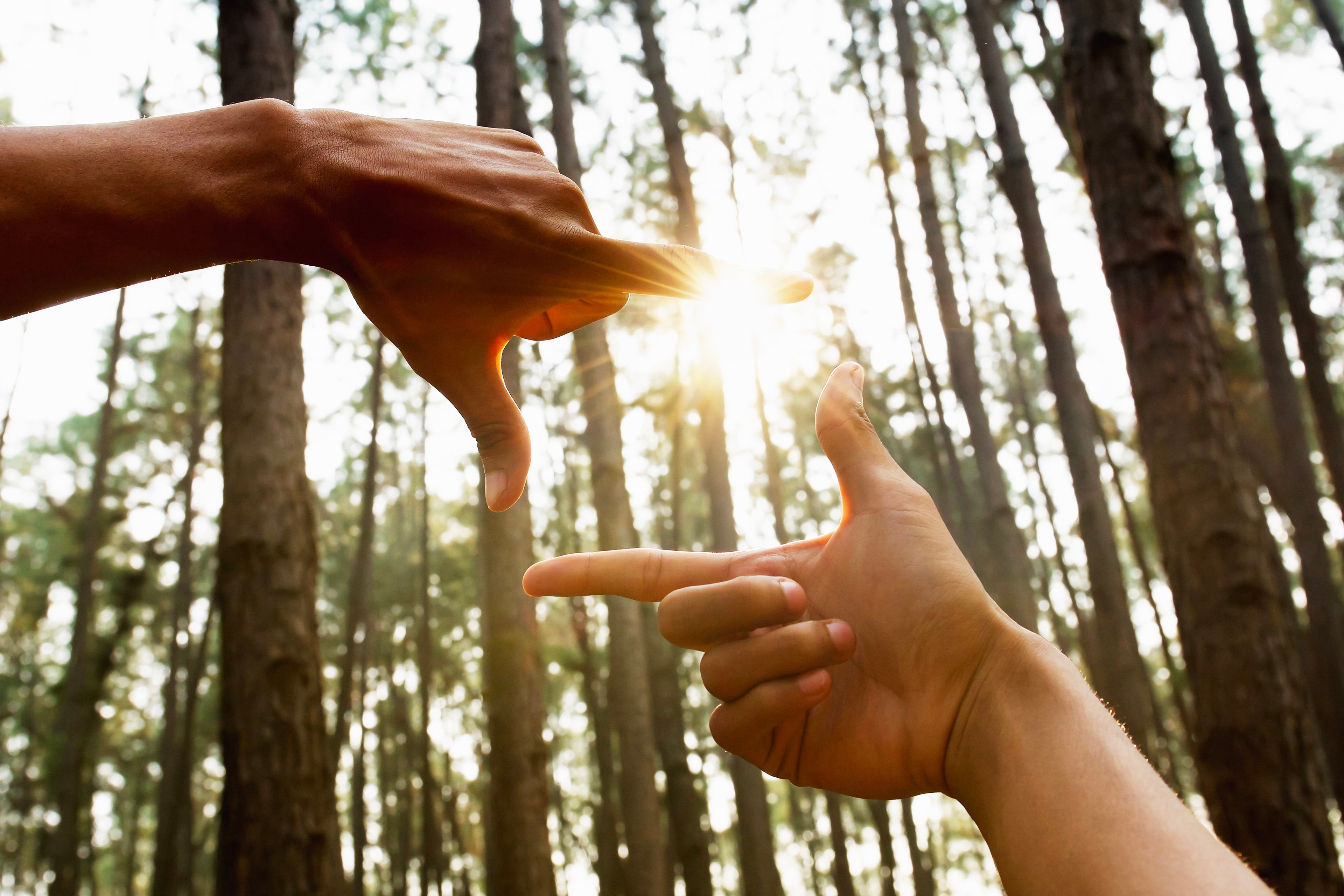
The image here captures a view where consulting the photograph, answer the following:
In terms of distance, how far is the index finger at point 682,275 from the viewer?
1.27 meters

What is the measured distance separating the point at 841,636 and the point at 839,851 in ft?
43.1

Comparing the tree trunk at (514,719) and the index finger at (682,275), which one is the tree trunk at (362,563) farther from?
the index finger at (682,275)

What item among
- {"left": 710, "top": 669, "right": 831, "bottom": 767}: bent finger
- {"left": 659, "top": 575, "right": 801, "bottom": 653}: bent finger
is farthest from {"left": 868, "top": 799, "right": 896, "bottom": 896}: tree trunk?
{"left": 659, "top": 575, "right": 801, "bottom": 653}: bent finger

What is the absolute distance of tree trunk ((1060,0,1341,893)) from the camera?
3109 millimetres

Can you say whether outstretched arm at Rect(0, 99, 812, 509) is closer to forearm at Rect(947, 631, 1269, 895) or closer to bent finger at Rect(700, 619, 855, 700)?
bent finger at Rect(700, 619, 855, 700)

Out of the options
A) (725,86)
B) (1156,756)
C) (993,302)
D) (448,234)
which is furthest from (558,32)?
(1156,756)

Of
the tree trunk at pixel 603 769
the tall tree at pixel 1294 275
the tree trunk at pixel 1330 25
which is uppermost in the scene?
the tree trunk at pixel 1330 25

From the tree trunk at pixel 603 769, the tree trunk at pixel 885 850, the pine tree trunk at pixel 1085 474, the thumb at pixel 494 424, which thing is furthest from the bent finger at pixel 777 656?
the tree trunk at pixel 885 850

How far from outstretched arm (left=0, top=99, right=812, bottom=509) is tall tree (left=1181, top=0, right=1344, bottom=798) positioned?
7.53 metres

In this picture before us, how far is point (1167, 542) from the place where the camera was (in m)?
3.55

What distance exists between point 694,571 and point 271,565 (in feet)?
9.73

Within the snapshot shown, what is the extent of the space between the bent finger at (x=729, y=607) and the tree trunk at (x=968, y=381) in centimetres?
682

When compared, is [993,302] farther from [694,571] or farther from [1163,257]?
[694,571]

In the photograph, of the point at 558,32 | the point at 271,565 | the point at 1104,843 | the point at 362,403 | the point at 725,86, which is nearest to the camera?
the point at 1104,843
